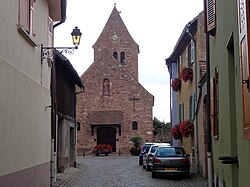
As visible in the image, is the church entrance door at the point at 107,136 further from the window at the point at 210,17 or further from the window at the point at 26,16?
the window at the point at 210,17

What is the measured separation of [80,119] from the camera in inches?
2138

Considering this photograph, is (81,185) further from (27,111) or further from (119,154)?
(119,154)

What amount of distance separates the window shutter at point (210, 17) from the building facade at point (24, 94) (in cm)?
422

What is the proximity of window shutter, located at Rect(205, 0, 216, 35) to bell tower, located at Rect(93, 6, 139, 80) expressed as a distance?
50863 mm

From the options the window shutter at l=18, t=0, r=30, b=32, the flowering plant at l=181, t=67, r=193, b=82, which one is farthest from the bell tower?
the window shutter at l=18, t=0, r=30, b=32

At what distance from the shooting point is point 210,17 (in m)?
11.6

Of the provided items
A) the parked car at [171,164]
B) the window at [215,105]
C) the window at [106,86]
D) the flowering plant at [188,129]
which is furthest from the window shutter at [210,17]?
the window at [106,86]

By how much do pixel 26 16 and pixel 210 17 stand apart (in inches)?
168

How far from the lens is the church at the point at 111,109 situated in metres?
53.6

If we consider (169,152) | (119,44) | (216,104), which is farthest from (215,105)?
(119,44)

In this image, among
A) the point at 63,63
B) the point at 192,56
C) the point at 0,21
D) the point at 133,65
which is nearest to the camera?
the point at 0,21

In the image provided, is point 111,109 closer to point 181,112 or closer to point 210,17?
point 181,112

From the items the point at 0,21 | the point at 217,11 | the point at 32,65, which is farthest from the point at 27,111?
the point at 217,11

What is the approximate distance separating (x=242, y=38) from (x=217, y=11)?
498cm
